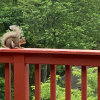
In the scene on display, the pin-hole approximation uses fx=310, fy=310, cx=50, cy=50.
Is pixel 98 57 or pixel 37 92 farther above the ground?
pixel 98 57

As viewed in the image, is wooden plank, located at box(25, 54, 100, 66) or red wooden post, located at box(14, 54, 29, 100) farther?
red wooden post, located at box(14, 54, 29, 100)

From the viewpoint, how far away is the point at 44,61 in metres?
1.84

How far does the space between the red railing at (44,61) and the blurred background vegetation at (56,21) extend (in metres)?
13.3

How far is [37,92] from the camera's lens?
191 centimetres

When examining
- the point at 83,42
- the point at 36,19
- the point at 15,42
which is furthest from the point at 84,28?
the point at 15,42

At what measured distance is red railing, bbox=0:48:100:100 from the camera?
177 cm

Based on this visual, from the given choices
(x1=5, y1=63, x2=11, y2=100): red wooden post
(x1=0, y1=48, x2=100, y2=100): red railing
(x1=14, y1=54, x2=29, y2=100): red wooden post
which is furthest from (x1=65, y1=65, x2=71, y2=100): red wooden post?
(x1=5, y1=63, x2=11, y2=100): red wooden post

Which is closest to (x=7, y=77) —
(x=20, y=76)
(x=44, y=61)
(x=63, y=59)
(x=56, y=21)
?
(x=20, y=76)

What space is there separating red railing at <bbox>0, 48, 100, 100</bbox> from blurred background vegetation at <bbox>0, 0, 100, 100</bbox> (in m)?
13.3

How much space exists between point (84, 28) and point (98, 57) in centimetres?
1403

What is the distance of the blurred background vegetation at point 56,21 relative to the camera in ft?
50.3

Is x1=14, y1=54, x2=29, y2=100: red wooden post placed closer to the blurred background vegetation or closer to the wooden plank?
the wooden plank

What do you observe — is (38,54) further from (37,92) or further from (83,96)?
(83,96)

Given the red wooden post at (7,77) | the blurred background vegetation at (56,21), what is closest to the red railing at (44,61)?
the red wooden post at (7,77)
